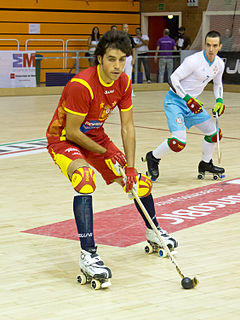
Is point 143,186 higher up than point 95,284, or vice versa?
point 143,186

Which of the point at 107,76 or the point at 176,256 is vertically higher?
the point at 107,76

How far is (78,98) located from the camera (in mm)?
4414

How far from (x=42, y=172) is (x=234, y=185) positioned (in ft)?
7.56

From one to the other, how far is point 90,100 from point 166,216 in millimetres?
1902

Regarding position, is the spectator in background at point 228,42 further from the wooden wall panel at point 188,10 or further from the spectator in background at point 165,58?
the wooden wall panel at point 188,10

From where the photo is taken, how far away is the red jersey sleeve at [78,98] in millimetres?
4422

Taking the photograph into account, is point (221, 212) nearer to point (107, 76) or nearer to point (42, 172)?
point (107, 76)

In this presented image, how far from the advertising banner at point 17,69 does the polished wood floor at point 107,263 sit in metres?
10.5

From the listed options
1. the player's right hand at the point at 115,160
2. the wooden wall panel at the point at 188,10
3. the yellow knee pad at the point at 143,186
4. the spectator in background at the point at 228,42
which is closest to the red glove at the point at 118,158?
the player's right hand at the point at 115,160

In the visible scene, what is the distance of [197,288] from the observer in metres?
4.15

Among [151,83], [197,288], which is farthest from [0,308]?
[151,83]

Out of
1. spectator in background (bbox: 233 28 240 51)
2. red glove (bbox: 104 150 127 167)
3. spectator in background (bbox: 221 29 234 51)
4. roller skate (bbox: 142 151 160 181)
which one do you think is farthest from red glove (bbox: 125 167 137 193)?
spectator in background (bbox: 221 29 234 51)

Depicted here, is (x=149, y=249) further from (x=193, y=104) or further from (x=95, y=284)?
(x=193, y=104)

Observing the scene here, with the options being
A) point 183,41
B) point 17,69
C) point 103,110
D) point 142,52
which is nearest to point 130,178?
point 103,110
